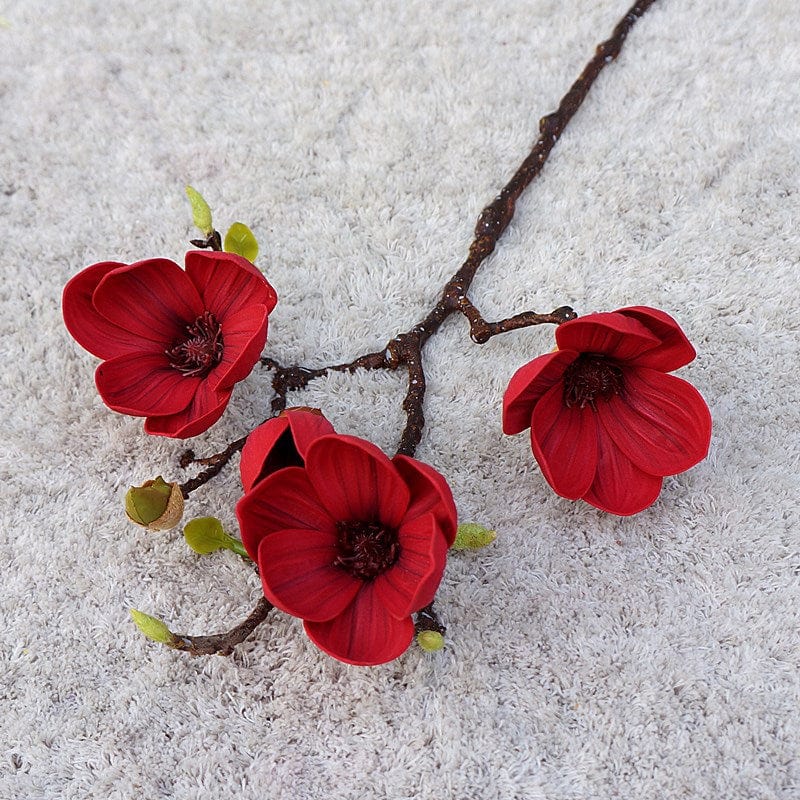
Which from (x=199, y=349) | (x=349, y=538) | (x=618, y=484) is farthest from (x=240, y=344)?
(x=618, y=484)

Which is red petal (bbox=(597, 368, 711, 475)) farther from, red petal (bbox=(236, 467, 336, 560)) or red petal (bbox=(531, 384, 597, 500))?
red petal (bbox=(236, 467, 336, 560))

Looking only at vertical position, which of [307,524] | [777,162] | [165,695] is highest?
[777,162]

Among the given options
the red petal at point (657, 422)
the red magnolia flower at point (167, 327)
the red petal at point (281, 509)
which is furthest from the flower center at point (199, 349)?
the red petal at point (657, 422)

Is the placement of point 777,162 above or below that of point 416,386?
above

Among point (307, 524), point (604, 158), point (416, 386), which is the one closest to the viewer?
point (307, 524)

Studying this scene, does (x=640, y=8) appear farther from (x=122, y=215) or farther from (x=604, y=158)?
(x=122, y=215)

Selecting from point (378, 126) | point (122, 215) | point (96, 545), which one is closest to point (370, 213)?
point (378, 126)

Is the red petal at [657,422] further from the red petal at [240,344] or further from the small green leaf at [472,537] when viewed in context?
the red petal at [240,344]

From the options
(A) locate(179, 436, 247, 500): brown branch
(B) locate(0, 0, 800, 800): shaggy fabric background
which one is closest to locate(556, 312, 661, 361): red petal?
(B) locate(0, 0, 800, 800): shaggy fabric background
